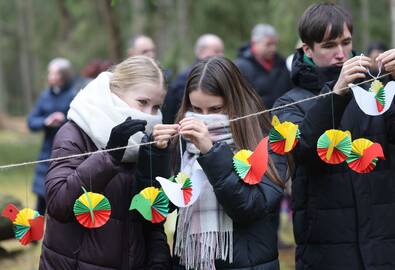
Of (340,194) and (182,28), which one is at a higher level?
(182,28)

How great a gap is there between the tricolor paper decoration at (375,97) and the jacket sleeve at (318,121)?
0.07 m

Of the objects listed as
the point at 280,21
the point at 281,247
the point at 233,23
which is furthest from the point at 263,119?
the point at 233,23

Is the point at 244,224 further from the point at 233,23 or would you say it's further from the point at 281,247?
the point at 233,23

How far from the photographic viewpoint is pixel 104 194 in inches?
116

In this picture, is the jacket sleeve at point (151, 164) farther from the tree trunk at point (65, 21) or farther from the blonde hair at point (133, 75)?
the tree trunk at point (65, 21)

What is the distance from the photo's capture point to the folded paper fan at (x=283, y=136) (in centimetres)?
290

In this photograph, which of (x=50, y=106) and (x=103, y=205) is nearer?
(x=103, y=205)

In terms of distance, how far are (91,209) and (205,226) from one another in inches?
20.3

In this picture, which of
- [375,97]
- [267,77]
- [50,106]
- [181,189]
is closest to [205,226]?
[181,189]

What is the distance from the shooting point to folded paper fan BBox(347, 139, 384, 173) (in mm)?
2883

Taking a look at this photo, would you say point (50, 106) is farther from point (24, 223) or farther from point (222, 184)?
point (222, 184)

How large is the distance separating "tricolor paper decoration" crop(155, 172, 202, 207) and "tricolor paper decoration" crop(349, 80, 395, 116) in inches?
31.7

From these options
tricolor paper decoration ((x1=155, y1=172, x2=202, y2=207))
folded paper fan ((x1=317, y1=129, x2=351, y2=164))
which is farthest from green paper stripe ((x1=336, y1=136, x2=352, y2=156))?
tricolor paper decoration ((x1=155, y1=172, x2=202, y2=207))

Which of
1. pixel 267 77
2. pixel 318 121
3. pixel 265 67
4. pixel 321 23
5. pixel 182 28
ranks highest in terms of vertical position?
pixel 182 28
